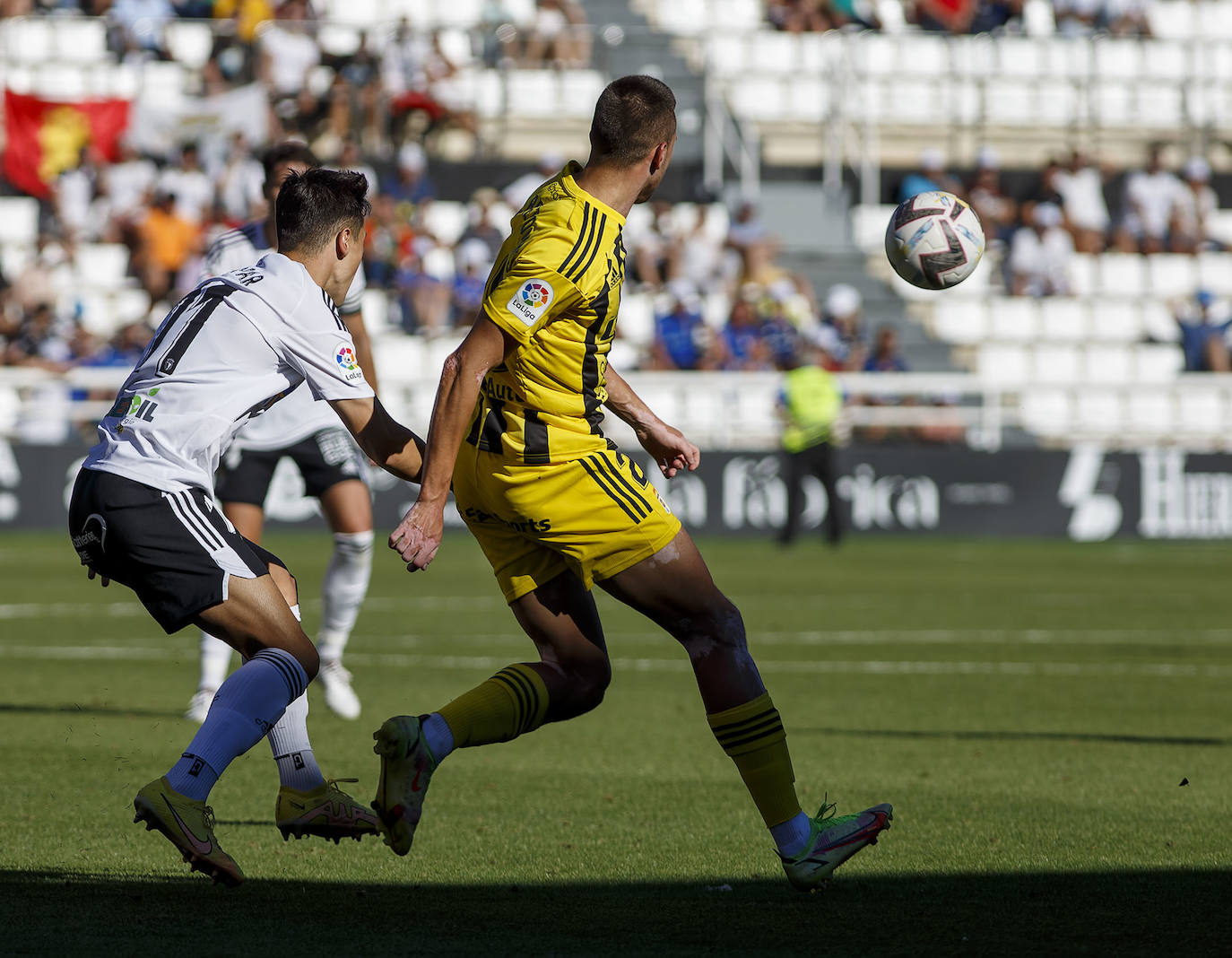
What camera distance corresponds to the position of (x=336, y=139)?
85.2 ft

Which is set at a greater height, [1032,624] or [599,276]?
[599,276]

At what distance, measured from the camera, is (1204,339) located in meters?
25.8

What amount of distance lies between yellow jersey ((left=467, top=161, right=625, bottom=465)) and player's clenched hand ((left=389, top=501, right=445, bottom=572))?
40 cm

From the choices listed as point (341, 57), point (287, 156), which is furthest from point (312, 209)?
point (341, 57)

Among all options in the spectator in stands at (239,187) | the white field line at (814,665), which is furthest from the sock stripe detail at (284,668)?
the spectator in stands at (239,187)

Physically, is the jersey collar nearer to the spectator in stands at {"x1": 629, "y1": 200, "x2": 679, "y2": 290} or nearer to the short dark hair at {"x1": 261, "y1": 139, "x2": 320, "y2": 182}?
the short dark hair at {"x1": 261, "y1": 139, "x2": 320, "y2": 182}

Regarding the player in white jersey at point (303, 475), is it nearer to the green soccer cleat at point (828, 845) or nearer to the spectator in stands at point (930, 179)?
the green soccer cleat at point (828, 845)

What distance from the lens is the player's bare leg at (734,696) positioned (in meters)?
5.39

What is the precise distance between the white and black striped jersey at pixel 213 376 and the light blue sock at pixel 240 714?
1.79ft

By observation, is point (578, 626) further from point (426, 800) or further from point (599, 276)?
point (426, 800)

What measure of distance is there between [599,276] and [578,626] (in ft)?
3.54

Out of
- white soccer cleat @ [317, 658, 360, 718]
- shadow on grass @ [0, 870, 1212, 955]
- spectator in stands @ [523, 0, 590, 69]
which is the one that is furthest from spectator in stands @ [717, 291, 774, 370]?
shadow on grass @ [0, 870, 1212, 955]

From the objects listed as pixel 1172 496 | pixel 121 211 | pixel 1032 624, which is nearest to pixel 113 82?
pixel 121 211

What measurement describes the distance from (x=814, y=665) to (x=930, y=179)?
56.6ft
